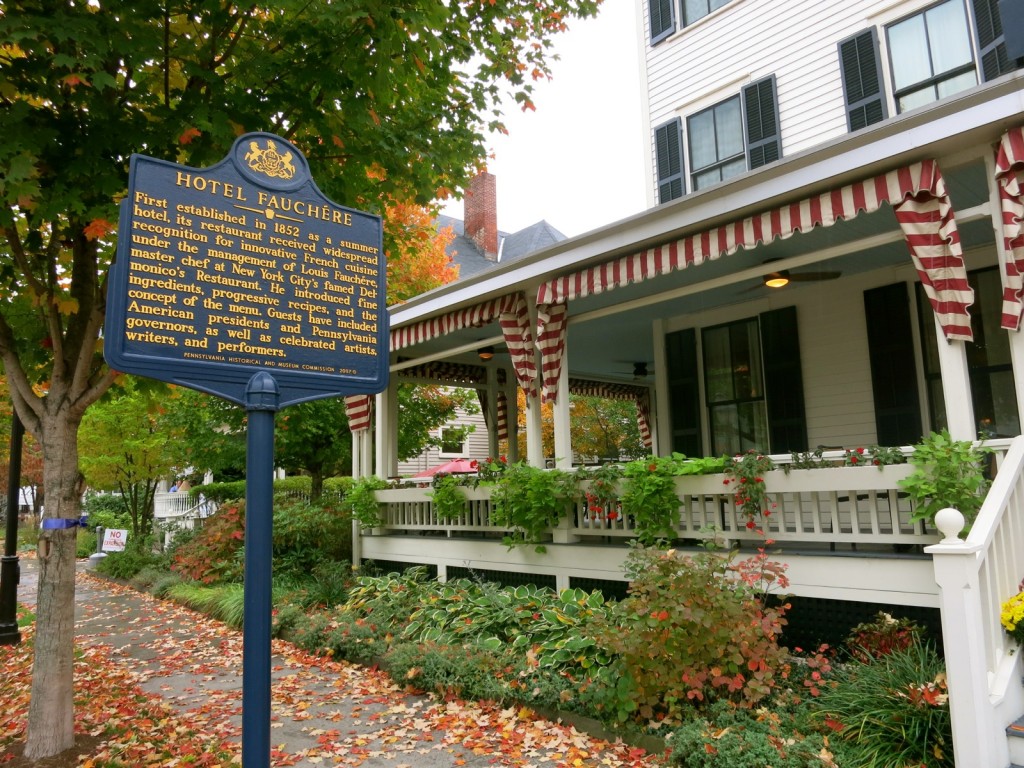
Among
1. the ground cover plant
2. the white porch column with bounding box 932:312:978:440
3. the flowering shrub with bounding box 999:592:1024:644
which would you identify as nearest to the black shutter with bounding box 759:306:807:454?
the ground cover plant

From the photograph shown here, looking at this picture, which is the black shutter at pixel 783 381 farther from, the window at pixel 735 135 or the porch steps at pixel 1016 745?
the porch steps at pixel 1016 745

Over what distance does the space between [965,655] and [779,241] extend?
5137mm

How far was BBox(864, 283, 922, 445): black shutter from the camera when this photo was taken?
8.64m

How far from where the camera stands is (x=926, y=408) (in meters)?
8.48

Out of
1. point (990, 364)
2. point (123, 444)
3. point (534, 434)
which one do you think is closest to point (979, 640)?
point (990, 364)

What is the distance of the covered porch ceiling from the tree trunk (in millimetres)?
5140

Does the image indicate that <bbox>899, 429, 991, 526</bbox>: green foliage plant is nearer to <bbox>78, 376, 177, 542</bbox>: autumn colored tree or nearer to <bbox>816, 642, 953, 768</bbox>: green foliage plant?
<bbox>816, 642, 953, 768</bbox>: green foliage plant

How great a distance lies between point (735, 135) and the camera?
39.2ft

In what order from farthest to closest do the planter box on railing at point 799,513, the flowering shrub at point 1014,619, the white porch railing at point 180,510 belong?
the white porch railing at point 180,510 → the planter box on railing at point 799,513 → the flowering shrub at point 1014,619

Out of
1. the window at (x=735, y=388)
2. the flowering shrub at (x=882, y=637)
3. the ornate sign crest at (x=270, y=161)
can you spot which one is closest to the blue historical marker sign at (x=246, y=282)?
the ornate sign crest at (x=270, y=161)

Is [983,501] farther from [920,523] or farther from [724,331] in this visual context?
[724,331]

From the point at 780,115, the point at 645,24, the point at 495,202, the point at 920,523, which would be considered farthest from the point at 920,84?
the point at 495,202

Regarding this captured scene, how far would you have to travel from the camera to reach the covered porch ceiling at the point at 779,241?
5539mm

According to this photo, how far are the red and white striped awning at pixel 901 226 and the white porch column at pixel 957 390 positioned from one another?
11 cm
